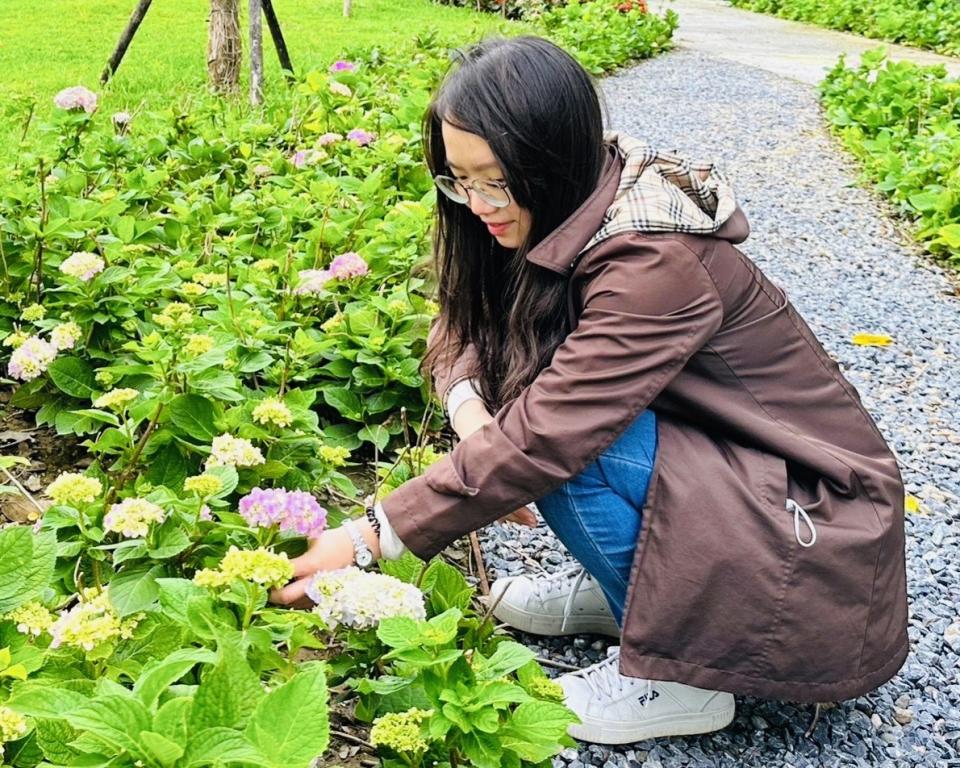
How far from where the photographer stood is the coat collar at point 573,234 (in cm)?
165

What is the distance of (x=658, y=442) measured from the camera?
1.69m

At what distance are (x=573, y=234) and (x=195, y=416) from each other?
0.75 meters

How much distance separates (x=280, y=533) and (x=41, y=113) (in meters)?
4.71

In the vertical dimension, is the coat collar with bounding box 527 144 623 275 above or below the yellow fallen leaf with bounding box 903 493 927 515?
above

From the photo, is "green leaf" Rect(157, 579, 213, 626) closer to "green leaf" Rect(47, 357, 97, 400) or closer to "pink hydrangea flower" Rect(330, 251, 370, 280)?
"green leaf" Rect(47, 357, 97, 400)

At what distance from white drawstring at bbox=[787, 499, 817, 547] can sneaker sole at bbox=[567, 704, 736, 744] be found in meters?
0.39

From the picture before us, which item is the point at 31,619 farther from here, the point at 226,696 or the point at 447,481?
the point at 447,481

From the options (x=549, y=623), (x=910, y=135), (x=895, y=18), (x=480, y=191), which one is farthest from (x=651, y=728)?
(x=895, y=18)

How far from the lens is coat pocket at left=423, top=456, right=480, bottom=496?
155cm

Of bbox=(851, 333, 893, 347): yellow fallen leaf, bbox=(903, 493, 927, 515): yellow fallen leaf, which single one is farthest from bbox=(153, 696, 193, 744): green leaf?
bbox=(851, 333, 893, 347): yellow fallen leaf

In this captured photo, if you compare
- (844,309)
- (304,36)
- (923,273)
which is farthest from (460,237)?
(304,36)

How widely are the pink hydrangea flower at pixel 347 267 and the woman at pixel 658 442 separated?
33.7 inches

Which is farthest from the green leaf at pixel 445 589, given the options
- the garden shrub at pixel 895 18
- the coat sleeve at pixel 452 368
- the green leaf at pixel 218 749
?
the garden shrub at pixel 895 18

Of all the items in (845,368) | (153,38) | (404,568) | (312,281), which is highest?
(312,281)
